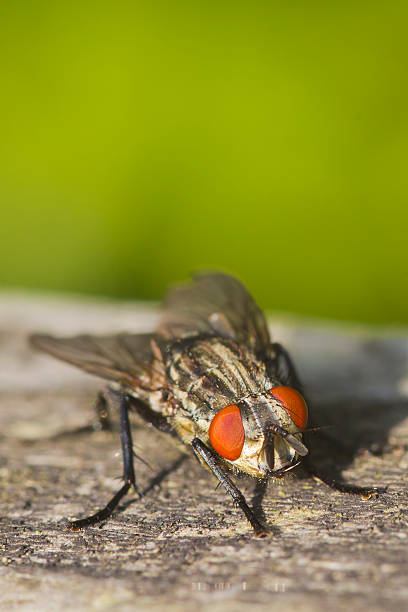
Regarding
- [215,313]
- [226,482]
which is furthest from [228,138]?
[226,482]

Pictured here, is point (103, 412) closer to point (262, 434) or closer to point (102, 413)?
point (102, 413)

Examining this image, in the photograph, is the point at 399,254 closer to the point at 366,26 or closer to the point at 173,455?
the point at 366,26

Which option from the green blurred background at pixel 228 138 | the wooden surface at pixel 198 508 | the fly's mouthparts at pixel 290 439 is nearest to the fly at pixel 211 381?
the fly's mouthparts at pixel 290 439

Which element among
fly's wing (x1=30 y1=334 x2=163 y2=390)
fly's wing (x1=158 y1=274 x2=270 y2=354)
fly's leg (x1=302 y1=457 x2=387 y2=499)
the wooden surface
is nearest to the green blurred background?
the wooden surface

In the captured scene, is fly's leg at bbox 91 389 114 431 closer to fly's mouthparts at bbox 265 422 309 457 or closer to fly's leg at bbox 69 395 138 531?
fly's leg at bbox 69 395 138 531

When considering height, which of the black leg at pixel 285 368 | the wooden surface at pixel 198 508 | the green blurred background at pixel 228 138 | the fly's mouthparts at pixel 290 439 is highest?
the green blurred background at pixel 228 138

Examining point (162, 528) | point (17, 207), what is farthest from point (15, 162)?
point (162, 528)

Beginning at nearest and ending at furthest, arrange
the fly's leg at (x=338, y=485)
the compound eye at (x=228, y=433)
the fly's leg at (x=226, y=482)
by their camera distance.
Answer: the fly's leg at (x=226, y=482) → the fly's leg at (x=338, y=485) → the compound eye at (x=228, y=433)

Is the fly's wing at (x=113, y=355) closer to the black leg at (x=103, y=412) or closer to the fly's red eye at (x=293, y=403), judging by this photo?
the black leg at (x=103, y=412)
